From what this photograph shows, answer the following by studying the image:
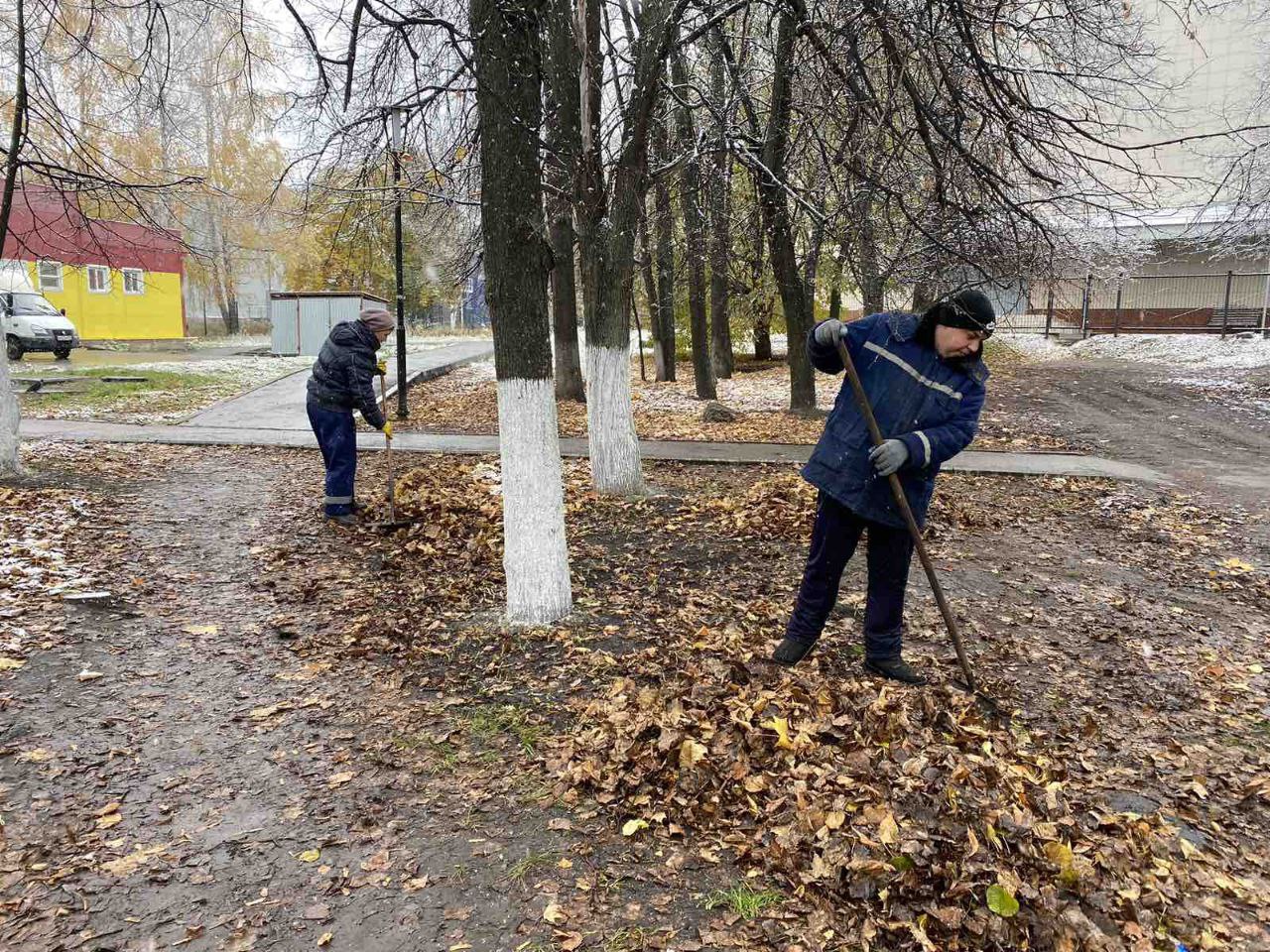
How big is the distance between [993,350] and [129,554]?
23418 mm

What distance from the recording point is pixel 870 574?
4.01 metres

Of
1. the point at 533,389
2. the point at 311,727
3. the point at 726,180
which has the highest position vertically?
the point at 726,180

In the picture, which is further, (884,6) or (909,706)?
(884,6)

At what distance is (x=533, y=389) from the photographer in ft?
15.2

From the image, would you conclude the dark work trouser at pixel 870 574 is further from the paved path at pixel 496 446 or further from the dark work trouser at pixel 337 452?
the paved path at pixel 496 446

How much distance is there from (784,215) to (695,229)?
2.14 metres

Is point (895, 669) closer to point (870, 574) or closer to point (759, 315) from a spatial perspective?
point (870, 574)

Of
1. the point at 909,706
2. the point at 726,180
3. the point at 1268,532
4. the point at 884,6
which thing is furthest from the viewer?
the point at 726,180

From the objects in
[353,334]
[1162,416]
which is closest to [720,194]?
[353,334]

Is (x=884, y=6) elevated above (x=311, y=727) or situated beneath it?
elevated above

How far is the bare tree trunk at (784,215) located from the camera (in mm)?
7332

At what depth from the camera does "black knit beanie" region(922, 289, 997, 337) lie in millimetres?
3523

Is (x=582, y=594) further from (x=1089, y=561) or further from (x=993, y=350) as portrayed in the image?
(x=993, y=350)

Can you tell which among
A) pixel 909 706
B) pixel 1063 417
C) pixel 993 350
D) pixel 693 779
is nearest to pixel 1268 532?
pixel 909 706
